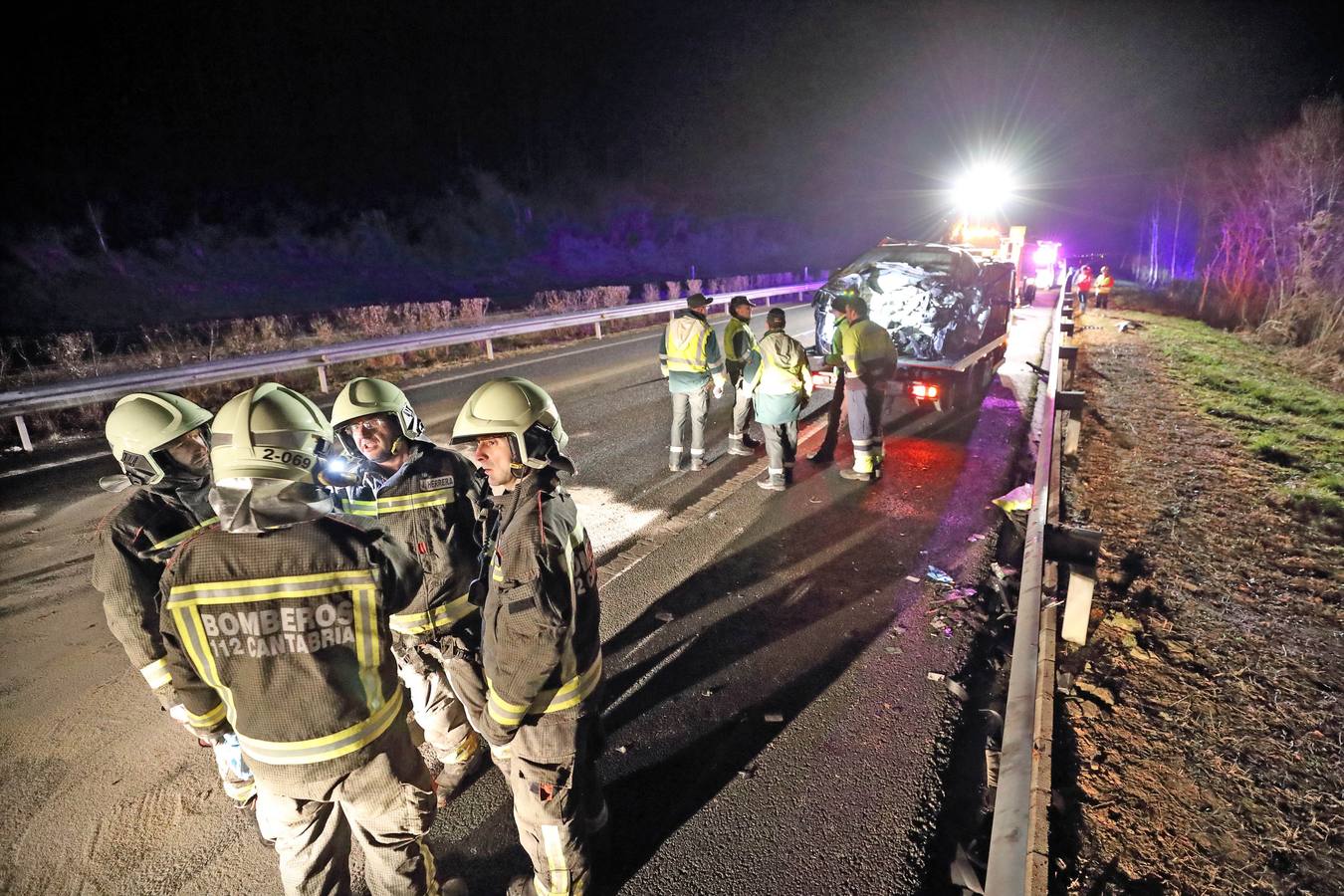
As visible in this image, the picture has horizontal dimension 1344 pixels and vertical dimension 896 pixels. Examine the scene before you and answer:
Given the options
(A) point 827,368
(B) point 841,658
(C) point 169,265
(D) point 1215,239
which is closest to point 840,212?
(D) point 1215,239

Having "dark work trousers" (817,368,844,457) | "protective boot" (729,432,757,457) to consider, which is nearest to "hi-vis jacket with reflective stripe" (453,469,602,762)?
"protective boot" (729,432,757,457)

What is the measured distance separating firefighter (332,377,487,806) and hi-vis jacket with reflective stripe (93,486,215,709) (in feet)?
2.29

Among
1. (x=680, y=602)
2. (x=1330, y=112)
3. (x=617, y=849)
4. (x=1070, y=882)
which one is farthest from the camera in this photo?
(x=1330, y=112)

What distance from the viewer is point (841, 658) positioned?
3.87 metres

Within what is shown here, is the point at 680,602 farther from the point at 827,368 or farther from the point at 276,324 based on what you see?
the point at 276,324

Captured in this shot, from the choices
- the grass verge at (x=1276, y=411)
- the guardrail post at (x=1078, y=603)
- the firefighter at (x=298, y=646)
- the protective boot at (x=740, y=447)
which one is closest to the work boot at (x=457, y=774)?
the firefighter at (x=298, y=646)

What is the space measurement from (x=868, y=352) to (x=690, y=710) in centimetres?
431

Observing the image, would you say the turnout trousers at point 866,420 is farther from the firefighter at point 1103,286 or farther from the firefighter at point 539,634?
the firefighter at point 1103,286

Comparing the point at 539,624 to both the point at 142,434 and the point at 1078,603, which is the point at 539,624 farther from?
the point at 1078,603

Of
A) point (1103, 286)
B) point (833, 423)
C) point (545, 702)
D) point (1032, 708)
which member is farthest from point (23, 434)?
point (1103, 286)

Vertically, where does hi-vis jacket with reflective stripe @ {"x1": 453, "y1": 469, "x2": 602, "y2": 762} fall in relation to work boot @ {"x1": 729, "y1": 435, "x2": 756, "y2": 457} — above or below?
above

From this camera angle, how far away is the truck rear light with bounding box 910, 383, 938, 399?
829cm

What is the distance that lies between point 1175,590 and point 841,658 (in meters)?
2.80

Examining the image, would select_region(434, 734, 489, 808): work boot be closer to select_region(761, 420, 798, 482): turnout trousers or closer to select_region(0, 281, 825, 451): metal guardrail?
select_region(761, 420, 798, 482): turnout trousers
